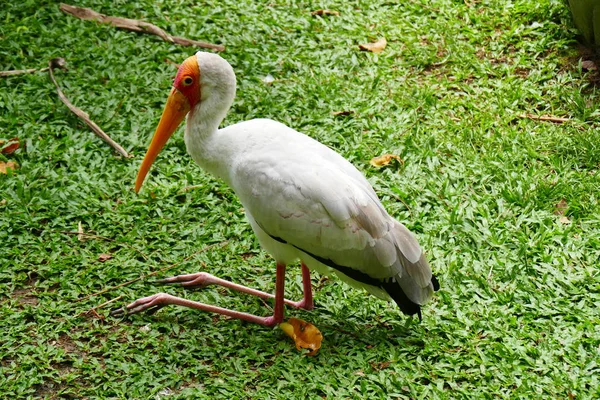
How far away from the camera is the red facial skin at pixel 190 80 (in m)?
4.63

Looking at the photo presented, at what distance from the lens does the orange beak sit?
15.5 feet

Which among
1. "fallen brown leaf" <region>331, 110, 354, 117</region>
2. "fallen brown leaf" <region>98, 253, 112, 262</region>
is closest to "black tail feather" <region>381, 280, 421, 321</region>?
"fallen brown leaf" <region>98, 253, 112, 262</region>

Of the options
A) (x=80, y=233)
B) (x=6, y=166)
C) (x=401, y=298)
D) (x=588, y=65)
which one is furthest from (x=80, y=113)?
(x=588, y=65)

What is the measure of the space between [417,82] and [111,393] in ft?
12.8

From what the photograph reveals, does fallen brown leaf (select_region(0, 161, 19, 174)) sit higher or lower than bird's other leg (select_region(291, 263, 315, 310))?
lower

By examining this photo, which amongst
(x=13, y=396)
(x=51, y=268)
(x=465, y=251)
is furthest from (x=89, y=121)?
(x=465, y=251)

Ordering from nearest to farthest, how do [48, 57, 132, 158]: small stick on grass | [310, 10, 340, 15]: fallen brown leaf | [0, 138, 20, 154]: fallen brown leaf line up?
[0, 138, 20, 154]: fallen brown leaf, [48, 57, 132, 158]: small stick on grass, [310, 10, 340, 15]: fallen brown leaf

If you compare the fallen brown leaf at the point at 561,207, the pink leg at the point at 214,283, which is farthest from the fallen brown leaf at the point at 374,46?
the pink leg at the point at 214,283

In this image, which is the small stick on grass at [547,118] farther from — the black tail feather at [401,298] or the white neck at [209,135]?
the white neck at [209,135]

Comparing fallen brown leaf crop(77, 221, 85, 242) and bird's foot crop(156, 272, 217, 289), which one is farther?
fallen brown leaf crop(77, 221, 85, 242)

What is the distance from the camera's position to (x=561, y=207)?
225 inches

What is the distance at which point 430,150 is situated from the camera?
6156 mm

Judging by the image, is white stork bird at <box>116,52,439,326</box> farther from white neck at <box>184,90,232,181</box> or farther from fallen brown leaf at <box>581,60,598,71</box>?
fallen brown leaf at <box>581,60,598,71</box>

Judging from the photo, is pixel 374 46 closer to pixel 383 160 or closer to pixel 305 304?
pixel 383 160
